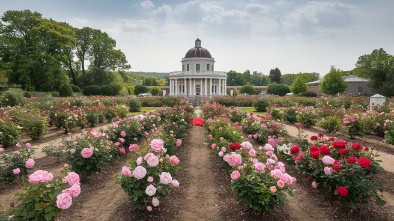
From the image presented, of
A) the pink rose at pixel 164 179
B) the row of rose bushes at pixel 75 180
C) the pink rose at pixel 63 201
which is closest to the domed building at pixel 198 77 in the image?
the row of rose bushes at pixel 75 180

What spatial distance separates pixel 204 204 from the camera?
5.19 metres

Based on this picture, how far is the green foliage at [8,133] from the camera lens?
913cm

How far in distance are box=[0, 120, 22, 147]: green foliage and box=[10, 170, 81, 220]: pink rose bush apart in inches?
271

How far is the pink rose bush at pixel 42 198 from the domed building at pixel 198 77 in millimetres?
51773

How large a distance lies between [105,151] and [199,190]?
224 centimetres

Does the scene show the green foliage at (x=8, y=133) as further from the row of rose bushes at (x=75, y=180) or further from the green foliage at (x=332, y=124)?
the green foliage at (x=332, y=124)

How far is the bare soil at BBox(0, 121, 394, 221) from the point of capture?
4.61m

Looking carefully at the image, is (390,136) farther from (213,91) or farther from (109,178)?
(213,91)

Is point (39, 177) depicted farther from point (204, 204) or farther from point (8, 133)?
point (8, 133)

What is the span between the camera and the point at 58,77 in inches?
1448

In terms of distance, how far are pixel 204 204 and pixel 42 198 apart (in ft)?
9.04

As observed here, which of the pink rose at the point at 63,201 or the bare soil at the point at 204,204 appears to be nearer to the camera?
the pink rose at the point at 63,201

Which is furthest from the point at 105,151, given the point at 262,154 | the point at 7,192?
the point at 262,154

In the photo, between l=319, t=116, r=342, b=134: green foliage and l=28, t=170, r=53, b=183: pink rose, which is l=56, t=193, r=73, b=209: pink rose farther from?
l=319, t=116, r=342, b=134: green foliage
